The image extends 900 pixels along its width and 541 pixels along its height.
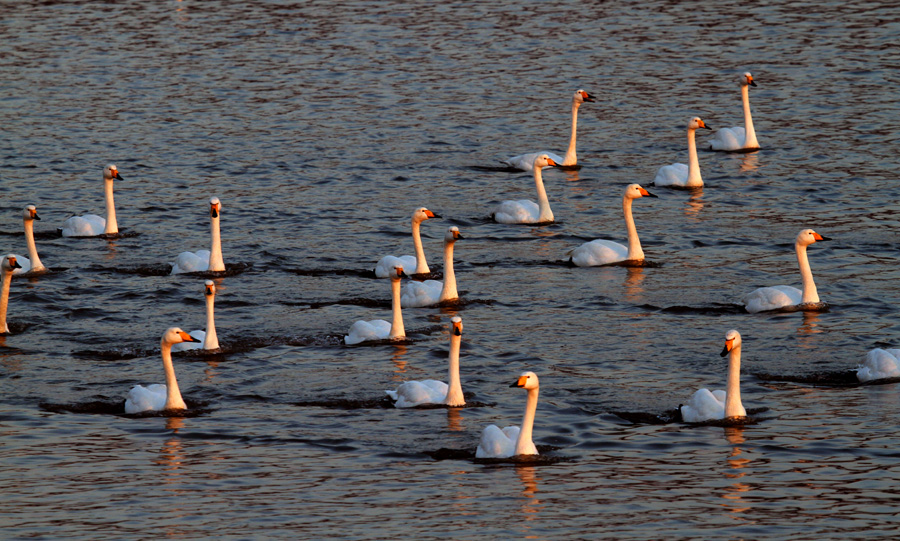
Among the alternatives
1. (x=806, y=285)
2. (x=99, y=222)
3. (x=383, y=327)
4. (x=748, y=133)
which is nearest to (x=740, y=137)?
(x=748, y=133)

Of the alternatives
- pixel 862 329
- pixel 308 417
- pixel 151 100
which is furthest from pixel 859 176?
pixel 151 100

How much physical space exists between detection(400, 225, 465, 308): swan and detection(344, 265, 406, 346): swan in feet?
5.05

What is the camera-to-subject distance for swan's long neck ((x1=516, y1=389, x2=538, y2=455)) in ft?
43.2

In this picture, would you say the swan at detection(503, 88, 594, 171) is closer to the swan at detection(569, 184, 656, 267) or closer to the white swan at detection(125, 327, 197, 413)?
the swan at detection(569, 184, 656, 267)

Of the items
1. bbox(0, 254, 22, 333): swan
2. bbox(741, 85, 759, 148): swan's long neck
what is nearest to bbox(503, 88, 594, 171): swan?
bbox(741, 85, 759, 148): swan's long neck

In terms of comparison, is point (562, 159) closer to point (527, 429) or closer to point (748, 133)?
point (748, 133)

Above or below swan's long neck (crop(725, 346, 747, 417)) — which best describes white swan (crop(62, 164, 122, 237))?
above

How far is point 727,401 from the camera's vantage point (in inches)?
555

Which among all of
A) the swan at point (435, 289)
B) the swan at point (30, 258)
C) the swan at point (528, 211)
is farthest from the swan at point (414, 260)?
the swan at point (30, 258)

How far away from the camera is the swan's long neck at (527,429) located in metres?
13.2

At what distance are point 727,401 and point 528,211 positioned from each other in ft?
30.3

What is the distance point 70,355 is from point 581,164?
42.2 feet

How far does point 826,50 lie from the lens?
3428 cm

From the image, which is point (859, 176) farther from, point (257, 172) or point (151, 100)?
point (151, 100)
